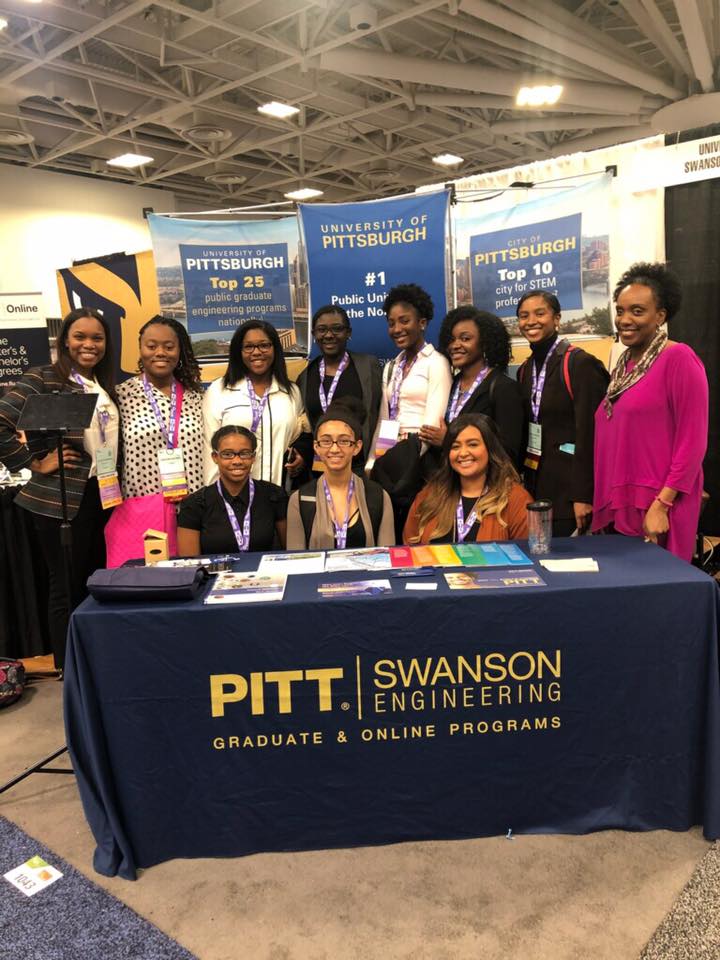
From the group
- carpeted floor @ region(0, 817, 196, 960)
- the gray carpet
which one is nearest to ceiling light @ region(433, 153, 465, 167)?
the gray carpet

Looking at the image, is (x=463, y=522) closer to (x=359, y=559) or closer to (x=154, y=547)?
(x=359, y=559)

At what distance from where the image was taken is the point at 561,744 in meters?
2.03

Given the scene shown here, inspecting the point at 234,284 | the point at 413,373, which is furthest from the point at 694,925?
the point at 234,284

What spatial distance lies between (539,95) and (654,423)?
678cm

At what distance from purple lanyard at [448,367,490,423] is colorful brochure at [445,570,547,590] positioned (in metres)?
1.00

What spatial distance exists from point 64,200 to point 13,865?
38.7ft

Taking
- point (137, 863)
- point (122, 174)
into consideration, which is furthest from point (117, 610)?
point (122, 174)

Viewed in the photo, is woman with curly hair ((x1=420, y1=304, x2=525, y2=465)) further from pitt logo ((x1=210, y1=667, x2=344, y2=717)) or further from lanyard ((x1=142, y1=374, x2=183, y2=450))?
pitt logo ((x1=210, y1=667, x2=344, y2=717))

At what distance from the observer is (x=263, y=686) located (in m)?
1.97

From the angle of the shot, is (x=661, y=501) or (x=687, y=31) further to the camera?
(x=687, y=31)

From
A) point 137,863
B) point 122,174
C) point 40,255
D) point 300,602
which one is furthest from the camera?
point 122,174

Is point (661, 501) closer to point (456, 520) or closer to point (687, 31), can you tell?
point (456, 520)

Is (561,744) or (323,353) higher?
(323,353)

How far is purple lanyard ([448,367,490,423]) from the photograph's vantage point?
2928mm
